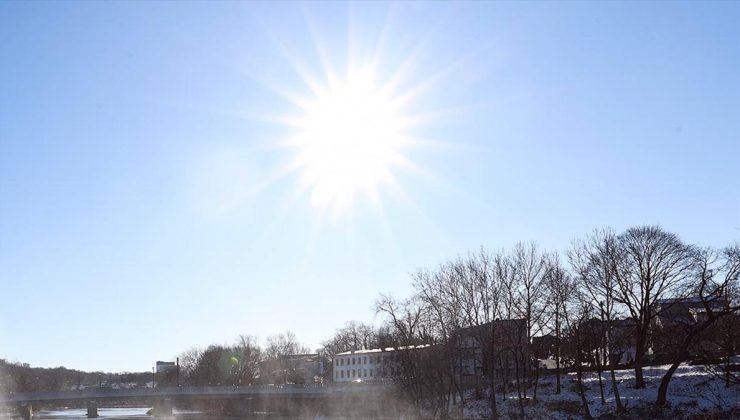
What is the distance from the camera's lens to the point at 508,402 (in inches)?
2672

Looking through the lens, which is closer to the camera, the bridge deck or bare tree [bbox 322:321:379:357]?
the bridge deck

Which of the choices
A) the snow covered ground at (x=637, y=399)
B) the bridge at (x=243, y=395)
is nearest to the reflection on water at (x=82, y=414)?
the bridge at (x=243, y=395)

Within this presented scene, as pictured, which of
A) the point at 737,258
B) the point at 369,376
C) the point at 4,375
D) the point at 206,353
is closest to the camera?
the point at 737,258

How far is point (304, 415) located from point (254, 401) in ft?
49.7

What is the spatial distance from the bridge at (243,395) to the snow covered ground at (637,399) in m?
22.0

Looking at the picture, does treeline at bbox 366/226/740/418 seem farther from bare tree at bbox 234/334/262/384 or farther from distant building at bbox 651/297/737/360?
bare tree at bbox 234/334/262/384

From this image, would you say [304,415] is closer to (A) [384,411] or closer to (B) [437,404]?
(A) [384,411]

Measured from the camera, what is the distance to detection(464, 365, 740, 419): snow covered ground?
156 ft

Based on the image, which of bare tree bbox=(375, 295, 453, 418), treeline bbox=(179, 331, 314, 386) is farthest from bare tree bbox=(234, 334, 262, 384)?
bare tree bbox=(375, 295, 453, 418)

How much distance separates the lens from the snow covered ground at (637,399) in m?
47.6

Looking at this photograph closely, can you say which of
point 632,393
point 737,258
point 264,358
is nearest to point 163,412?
point 264,358

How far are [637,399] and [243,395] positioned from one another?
66.2m

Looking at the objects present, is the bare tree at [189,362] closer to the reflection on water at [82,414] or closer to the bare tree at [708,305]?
the reflection on water at [82,414]

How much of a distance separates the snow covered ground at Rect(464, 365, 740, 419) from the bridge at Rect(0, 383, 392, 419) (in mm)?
21988
